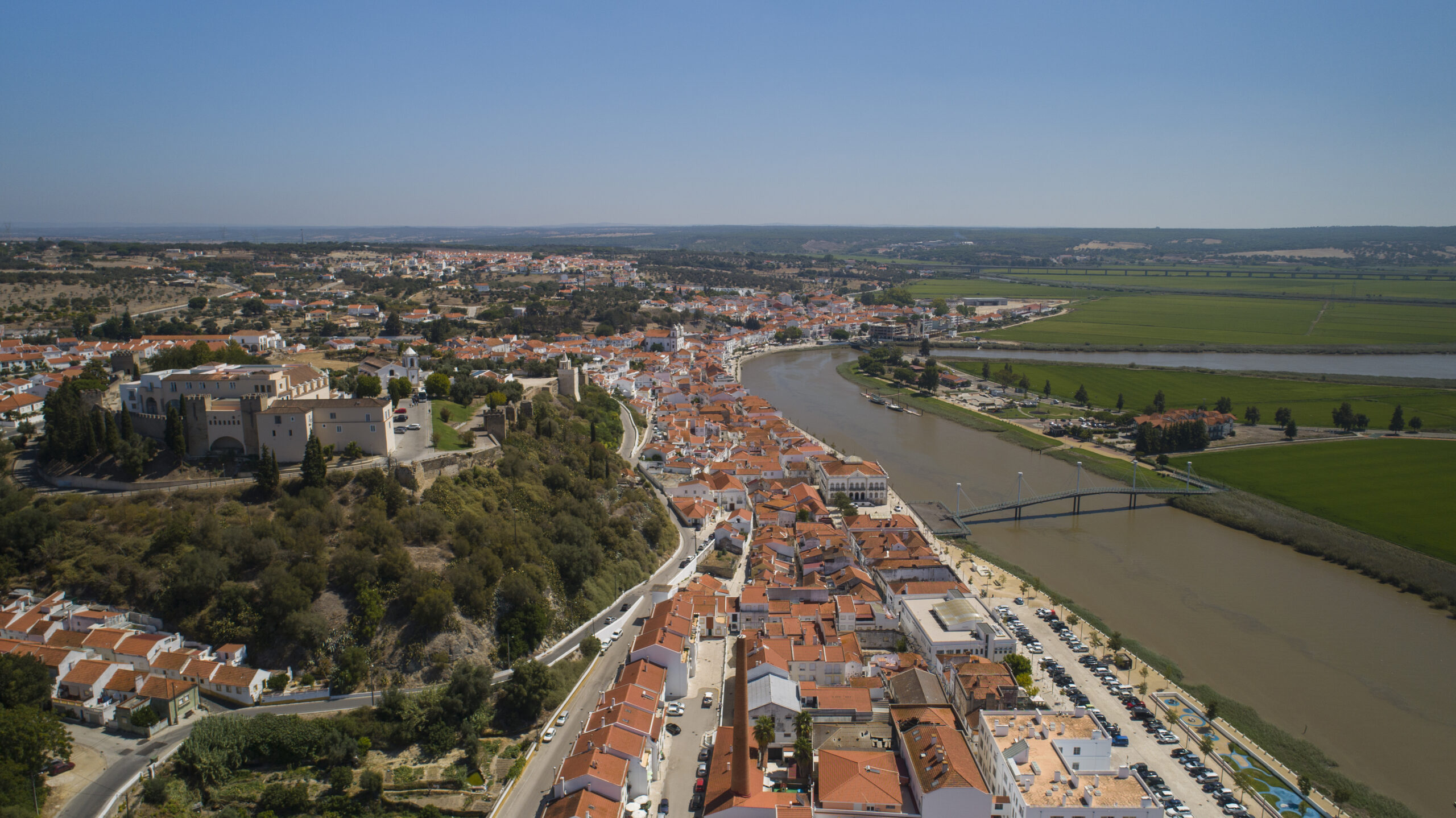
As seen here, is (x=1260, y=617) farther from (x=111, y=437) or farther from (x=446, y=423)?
(x=111, y=437)

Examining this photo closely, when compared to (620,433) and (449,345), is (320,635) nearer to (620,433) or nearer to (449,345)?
(620,433)

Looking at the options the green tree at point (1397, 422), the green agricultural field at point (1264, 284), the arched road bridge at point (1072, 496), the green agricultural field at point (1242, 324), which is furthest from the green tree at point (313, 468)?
the green agricultural field at point (1264, 284)

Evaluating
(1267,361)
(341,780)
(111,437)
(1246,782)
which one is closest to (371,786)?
(341,780)

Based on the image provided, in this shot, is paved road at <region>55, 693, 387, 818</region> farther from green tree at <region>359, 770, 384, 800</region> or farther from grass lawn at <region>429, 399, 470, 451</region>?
grass lawn at <region>429, 399, 470, 451</region>

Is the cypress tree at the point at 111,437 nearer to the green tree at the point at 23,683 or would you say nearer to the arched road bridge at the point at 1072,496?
the green tree at the point at 23,683

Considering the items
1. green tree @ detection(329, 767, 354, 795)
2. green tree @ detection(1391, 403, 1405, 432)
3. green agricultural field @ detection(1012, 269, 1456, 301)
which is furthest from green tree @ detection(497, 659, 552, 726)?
green agricultural field @ detection(1012, 269, 1456, 301)

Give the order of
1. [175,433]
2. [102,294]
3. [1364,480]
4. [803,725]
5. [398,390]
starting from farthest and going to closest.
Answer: [102,294] → [1364,480] → [398,390] → [175,433] → [803,725]
